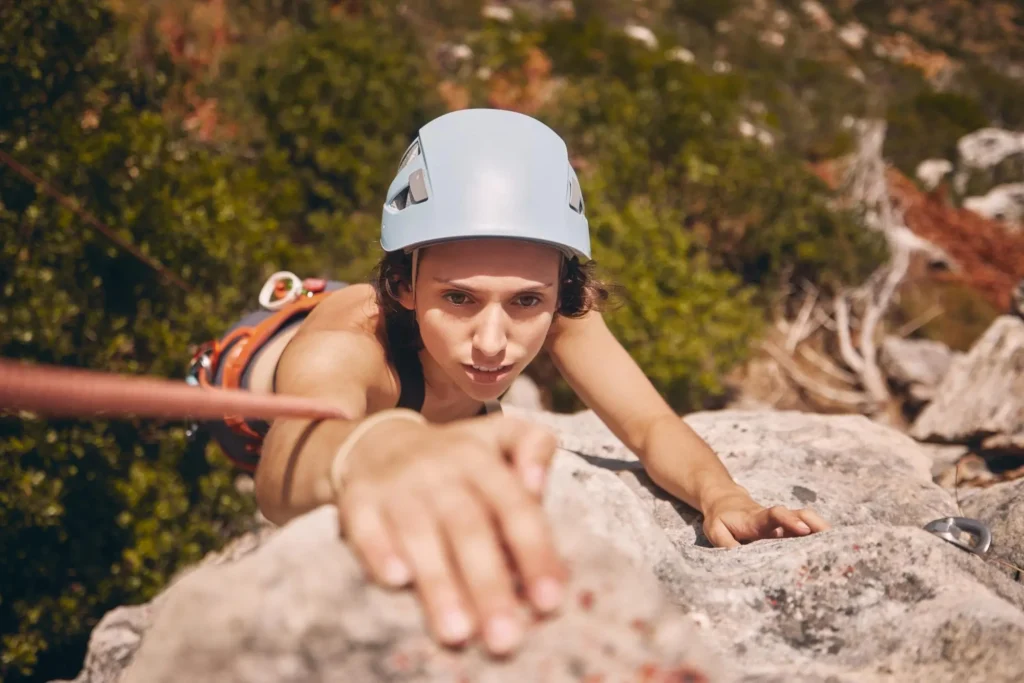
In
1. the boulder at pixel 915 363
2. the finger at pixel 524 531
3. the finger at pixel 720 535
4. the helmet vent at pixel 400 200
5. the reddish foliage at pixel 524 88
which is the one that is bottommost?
the boulder at pixel 915 363

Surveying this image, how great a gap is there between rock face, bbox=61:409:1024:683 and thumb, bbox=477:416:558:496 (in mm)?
112

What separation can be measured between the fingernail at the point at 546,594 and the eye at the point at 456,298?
1.08 m

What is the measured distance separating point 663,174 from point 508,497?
25.1 ft

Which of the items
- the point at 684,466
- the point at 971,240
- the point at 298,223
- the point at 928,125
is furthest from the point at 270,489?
the point at 928,125

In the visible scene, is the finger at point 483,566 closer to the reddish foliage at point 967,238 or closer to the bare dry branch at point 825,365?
the bare dry branch at point 825,365

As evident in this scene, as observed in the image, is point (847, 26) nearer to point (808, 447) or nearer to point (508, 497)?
point (808, 447)

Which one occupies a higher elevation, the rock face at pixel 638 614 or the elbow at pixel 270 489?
the rock face at pixel 638 614

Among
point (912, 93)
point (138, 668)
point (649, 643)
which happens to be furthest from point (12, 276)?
point (912, 93)

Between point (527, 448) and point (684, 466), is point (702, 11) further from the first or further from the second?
point (527, 448)

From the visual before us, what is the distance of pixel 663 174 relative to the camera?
8039 millimetres

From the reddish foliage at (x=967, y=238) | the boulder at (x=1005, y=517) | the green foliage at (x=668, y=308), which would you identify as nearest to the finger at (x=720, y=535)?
the boulder at (x=1005, y=517)

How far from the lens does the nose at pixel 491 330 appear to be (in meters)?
1.82

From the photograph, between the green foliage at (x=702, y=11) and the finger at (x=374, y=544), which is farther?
the green foliage at (x=702, y=11)

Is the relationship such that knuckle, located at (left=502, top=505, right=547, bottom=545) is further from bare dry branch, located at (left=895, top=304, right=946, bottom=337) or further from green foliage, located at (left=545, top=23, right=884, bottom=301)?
bare dry branch, located at (left=895, top=304, right=946, bottom=337)
